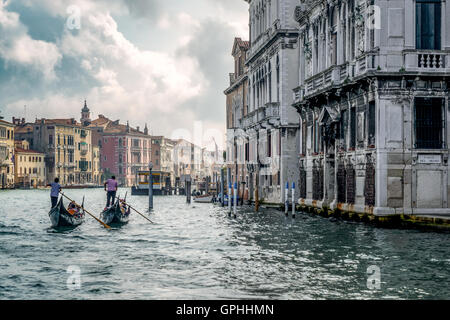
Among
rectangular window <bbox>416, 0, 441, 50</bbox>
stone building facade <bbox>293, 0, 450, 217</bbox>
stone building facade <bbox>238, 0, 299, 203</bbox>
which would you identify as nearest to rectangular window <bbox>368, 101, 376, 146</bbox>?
stone building facade <bbox>293, 0, 450, 217</bbox>

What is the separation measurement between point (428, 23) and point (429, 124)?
2871 millimetres

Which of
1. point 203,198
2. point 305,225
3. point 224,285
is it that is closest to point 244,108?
point 203,198

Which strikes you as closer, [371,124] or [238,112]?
[371,124]

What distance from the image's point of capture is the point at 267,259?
13547 mm

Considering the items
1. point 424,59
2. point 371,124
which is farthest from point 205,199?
point 424,59

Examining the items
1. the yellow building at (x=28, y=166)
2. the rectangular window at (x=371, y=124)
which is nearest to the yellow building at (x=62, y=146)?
the yellow building at (x=28, y=166)

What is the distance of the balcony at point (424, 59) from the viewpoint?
19.2 metres

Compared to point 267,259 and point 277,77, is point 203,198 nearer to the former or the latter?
point 277,77

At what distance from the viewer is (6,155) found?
86.0 m

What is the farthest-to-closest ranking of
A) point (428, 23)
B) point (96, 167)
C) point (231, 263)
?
1. point (96, 167)
2. point (428, 23)
3. point (231, 263)

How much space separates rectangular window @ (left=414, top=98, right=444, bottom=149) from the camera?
19.5m

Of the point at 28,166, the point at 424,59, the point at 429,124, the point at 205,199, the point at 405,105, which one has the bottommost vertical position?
the point at 205,199

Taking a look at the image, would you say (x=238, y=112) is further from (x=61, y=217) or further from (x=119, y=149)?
(x=119, y=149)

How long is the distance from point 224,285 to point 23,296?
3.01 meters
